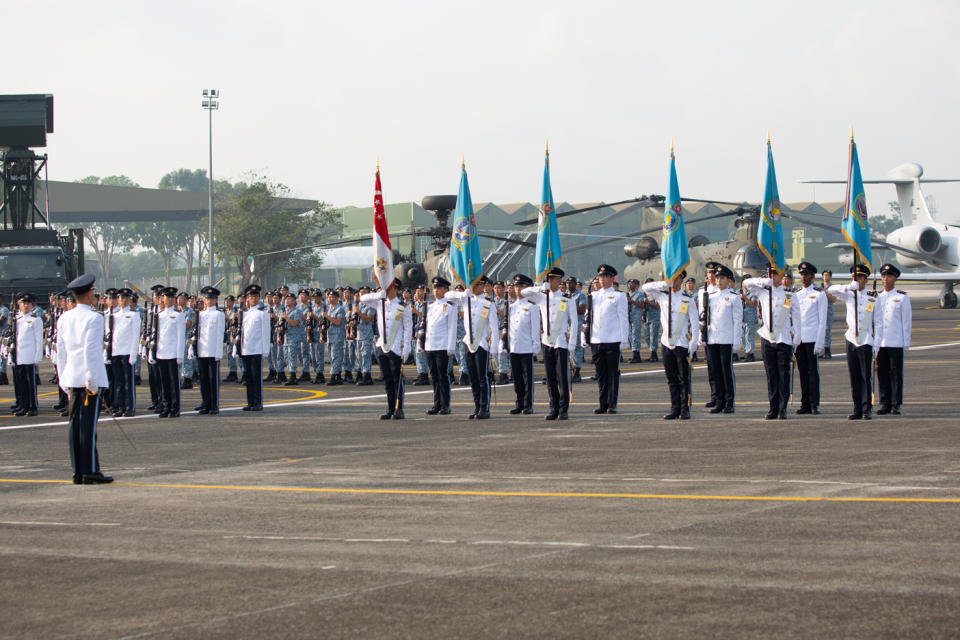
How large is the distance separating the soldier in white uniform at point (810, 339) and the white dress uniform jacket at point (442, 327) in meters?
4.61

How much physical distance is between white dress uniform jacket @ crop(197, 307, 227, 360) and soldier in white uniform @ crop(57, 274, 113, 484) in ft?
22.3

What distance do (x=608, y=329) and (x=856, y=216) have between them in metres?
3.84

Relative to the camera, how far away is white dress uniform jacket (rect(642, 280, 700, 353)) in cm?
1478

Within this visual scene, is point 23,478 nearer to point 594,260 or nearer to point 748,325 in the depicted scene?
point 748,325

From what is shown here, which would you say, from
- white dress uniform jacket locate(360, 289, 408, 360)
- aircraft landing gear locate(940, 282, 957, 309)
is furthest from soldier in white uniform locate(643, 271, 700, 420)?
aircraft landing gear locate(940, 282, 957, 309)

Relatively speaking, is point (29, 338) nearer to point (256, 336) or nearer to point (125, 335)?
point (125, 335)

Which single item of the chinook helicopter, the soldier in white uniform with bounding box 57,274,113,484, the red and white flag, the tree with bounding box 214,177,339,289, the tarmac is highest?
the tree with bounding box 214,177,339,289

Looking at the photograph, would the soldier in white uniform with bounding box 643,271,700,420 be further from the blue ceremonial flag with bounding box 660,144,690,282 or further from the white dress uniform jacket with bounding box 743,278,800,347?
the white dress uniform jacket with bounding box 743,278,800,347

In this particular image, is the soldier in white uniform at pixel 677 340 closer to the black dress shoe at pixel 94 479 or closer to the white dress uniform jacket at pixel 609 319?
the white dress uniform jacket at pixel 609 319

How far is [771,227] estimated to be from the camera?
647 inches

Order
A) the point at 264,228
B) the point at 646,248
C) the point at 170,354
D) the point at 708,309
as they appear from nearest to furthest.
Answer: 1. the point at 708,309
2. the point at 170,354
3. the point at 646,248
4. the point at 264,228

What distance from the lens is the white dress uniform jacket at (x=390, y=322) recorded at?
51.9ft

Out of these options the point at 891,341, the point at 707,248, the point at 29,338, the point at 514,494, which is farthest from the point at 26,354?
the point at 707,248

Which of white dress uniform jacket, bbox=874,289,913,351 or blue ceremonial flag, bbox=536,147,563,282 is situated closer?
white dress uniform jacket, bbox=874,289,913,351
